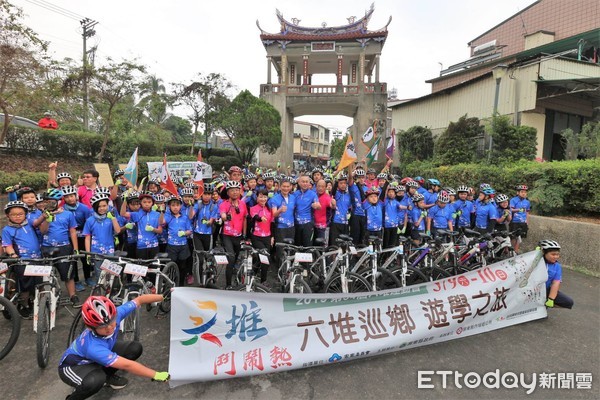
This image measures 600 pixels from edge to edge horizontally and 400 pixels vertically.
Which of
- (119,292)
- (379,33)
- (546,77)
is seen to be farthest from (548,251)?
(379,33)

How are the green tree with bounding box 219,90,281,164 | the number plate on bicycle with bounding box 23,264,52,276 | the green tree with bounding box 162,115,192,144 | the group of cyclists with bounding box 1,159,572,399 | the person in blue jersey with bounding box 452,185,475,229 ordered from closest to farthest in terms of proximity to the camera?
1. the group of cyclists with bounding box 1,159,572,399
2. the number plate on bicycle with bounding box 23,264,52,276
3. the person in blue jersey with bounding box 452,185,475,229
4. the green tree with bounding box 219,90,281,164
5. the green tree with bounding box 162,115,192,144

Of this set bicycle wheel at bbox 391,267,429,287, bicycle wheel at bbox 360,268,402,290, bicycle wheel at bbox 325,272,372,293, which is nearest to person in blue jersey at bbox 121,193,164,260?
bicycle wheel at bbox 325,272,372,293

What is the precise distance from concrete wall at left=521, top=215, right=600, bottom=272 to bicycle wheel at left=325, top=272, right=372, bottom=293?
5792 millimetres

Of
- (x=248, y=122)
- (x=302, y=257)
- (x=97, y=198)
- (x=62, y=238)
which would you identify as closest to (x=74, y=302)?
(x=62, y=238)

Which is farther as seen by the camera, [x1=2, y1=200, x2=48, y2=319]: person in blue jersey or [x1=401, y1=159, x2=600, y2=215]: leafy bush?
[x1=401, y1=159, x2=600, y2=215]: leafy bush

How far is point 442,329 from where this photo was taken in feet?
13.5

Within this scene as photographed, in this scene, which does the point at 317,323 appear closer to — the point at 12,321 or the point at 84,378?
the point at 84,378

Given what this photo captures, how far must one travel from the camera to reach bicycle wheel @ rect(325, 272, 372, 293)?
4855 mm

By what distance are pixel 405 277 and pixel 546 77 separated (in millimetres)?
12482

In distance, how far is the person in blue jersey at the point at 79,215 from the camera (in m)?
5.36

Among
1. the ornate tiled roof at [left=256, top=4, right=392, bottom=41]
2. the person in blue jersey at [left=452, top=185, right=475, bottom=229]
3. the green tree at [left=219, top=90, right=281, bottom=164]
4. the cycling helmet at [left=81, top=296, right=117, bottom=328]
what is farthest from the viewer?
the ornate tiled roof at [left=256, top=4, right=392, bottom=41]

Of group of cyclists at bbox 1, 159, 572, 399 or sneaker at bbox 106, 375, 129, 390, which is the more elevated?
group of cyclists at bbox 1, 159, 572, 399

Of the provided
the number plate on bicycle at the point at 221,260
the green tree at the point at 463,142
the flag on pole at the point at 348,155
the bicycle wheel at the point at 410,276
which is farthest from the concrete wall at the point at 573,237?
the number plate on bicycle at the point at 221,260

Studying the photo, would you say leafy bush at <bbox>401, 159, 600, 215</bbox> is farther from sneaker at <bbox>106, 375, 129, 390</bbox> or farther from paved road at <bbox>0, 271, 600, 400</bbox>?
sneaker at <bbox>106, 375, 129, 390</bbox>
